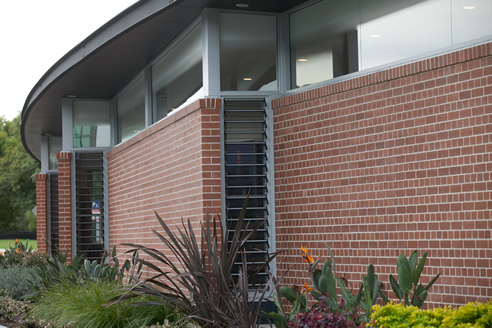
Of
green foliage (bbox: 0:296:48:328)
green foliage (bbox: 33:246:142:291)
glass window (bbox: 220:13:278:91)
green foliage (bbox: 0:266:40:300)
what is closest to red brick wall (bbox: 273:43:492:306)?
glass window (bbox: 220:13:278:91)

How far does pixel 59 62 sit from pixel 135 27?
372 centimetres

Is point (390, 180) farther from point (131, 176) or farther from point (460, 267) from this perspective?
point (131, 176)

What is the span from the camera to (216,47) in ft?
28.8

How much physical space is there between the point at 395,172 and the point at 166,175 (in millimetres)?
4597

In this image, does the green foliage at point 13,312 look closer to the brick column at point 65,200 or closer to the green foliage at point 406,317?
the brick column at point 65,200

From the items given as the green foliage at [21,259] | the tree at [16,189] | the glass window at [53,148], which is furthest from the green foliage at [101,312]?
the tree at [16,189]

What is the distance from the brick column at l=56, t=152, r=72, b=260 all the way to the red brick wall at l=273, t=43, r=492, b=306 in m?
8.22

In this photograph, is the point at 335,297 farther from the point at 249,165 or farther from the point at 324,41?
the point at 324,41

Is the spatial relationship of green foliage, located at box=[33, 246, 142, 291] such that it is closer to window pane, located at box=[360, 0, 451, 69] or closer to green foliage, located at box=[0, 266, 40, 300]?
green foliage, located at box=[0, 266, 40, 300]

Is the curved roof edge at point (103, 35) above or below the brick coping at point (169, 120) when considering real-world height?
above

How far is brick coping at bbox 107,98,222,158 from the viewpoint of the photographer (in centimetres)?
858

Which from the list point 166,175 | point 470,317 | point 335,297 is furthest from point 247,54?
point 470,317

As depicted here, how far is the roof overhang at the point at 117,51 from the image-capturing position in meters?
8.76

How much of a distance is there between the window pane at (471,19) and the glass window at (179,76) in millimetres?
4002
